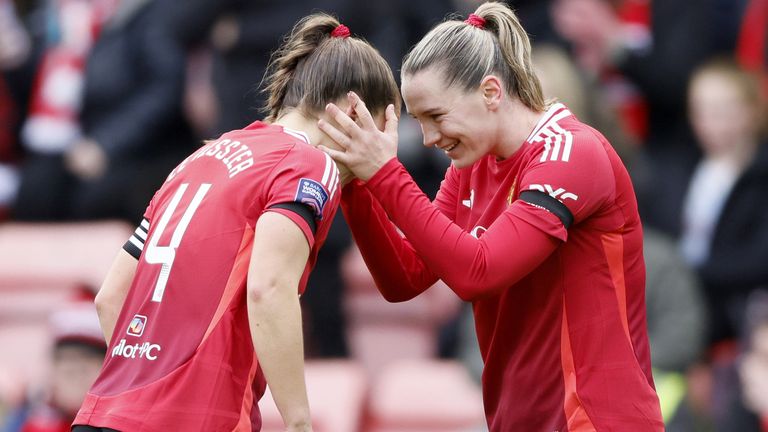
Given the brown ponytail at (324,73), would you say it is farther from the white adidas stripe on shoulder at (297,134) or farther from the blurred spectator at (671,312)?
the blurred spectator at (671,312)

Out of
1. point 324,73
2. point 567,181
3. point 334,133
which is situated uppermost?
point 324,73

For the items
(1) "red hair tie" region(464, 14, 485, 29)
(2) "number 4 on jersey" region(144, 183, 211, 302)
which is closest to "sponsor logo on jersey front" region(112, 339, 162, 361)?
(2) "number 4 on jersey" region(144, 183, 211, 302)

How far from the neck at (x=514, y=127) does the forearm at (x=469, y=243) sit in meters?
0.26

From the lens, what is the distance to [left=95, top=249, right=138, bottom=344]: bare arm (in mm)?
3990

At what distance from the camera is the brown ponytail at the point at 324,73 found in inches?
153

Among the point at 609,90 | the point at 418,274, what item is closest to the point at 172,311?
the point at 418,274

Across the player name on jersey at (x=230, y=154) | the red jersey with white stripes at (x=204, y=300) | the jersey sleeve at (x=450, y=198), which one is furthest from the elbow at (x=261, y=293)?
the jersey sleeve at (x=450, y=198)

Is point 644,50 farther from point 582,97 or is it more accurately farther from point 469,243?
point 469,243

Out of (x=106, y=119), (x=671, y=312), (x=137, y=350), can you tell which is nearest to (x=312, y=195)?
(x=137, y=350)

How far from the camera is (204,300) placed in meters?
3.65

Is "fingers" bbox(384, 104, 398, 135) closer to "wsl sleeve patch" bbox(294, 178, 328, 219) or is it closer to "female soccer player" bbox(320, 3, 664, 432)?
"female soccer player" bbox(320, 3, 664, 432)

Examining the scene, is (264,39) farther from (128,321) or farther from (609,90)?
(128,321)

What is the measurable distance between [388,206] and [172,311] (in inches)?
25.2

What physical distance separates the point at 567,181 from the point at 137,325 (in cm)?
118
